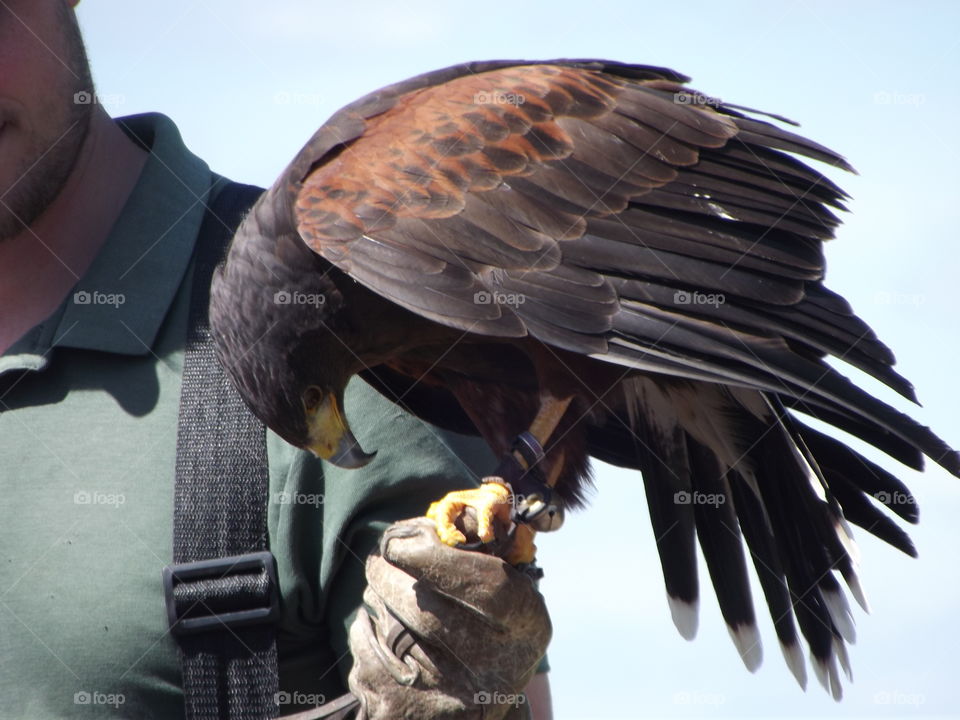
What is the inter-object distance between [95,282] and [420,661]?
123cm

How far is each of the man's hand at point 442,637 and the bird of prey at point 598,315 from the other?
8 cm

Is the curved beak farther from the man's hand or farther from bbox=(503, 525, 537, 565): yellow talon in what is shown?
bbox=(503, 525, 537, 565): yellow talon

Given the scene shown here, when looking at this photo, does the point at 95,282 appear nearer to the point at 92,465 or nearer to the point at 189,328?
the point at 189,328

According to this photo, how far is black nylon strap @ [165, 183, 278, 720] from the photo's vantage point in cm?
218

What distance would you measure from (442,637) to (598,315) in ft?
2.33

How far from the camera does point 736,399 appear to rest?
2688 mm

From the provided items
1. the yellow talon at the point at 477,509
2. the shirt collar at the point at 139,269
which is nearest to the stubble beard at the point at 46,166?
the shirt collar at the point at 139,269

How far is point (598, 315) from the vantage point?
232 centimetres

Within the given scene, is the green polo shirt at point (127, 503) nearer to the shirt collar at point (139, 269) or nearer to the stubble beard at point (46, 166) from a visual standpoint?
the shirt collar at point (139, 269)

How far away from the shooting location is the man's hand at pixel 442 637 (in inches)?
84.8

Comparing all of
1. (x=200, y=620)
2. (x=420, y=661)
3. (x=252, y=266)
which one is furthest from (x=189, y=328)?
(x=420, y=661)

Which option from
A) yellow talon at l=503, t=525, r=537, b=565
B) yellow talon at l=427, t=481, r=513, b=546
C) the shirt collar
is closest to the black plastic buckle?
yellow talon at l=427, t=481, r=513, b=546

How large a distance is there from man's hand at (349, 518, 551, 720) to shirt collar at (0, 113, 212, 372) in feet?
2.75

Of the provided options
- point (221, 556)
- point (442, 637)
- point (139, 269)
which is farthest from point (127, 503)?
point (442, 637)
